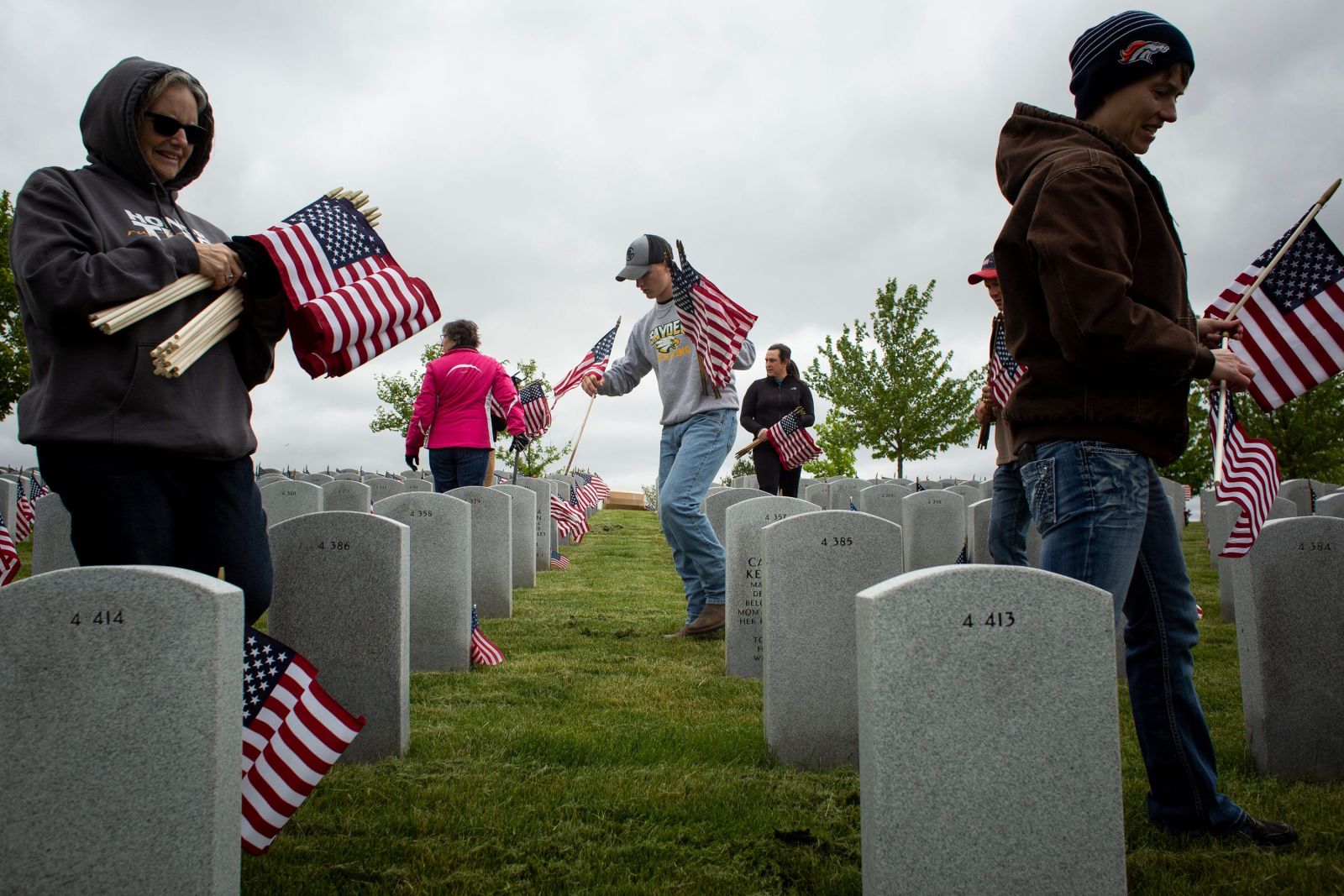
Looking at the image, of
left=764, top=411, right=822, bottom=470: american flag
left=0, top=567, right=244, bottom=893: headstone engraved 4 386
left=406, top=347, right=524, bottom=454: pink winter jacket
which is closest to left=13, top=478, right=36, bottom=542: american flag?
left=406, top=347, right=524, bottom=454: pink winter jacket

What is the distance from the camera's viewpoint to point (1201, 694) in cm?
528

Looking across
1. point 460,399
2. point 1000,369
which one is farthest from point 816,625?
point 460,399

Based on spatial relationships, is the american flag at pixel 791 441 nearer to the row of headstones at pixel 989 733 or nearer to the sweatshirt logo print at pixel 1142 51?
the sweatshirt logo print at pixel 1142 51

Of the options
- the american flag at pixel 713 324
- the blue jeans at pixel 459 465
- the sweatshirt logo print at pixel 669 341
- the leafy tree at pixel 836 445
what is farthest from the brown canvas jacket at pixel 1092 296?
the leafy tree at pixel 836 445

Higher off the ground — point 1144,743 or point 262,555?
point 262,555

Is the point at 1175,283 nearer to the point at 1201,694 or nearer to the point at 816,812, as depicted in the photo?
the point at 816,812

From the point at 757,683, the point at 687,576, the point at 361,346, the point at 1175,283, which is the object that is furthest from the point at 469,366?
the point at 1175,283

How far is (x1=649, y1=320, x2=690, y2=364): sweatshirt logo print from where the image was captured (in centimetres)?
682

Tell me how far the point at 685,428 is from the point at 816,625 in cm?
285

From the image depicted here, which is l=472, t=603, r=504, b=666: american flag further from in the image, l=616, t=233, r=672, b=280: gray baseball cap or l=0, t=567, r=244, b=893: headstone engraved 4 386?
l=0, t=567, r=244, b=893: headstone engraved 4 386

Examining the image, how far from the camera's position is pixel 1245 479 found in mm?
3932

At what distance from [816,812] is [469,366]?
5.46 meters

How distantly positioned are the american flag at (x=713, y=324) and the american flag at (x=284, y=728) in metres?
3.94

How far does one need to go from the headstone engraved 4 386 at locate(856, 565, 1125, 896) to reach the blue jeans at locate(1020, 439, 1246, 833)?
34 cm
